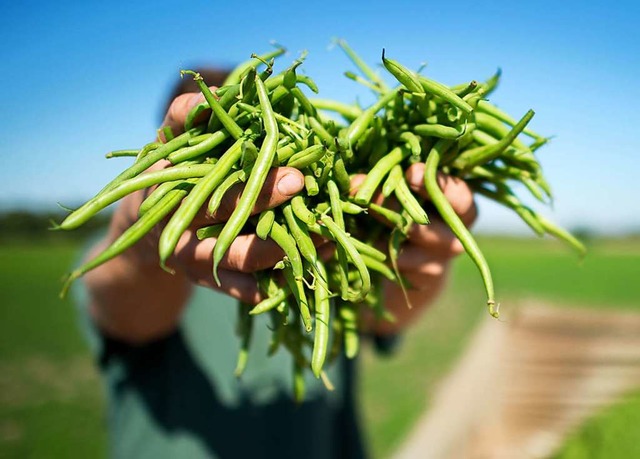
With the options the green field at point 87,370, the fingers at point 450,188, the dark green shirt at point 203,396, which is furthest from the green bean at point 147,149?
the green field at point 87,370

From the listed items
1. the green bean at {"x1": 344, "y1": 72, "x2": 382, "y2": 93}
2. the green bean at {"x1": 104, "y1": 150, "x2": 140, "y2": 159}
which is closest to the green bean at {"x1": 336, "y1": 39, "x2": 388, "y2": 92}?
the green bean at {"x1": 344, "y1": 72, "x2": 382, "y2": 93}

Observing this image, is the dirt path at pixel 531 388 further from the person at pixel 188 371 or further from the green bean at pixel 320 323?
the green bean at pixel 320 323

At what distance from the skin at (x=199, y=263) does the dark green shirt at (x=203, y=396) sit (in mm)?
169

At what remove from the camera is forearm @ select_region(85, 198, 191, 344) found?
2123 millimetres

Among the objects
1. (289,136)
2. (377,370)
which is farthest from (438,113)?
(377,370)

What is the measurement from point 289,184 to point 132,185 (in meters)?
0.38

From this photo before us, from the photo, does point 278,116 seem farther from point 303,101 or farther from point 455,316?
point 455,316

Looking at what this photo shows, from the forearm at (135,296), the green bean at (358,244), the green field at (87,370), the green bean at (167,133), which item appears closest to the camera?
the green bean at (358,244)

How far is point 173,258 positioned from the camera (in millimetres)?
1488

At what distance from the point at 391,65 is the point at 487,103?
13.8 inches

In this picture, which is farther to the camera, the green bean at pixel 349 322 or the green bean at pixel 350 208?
the green bean at pixel 349 322

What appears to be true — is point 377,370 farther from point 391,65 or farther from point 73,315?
point 73,315

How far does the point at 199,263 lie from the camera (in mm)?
1430

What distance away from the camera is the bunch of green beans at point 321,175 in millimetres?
1261
